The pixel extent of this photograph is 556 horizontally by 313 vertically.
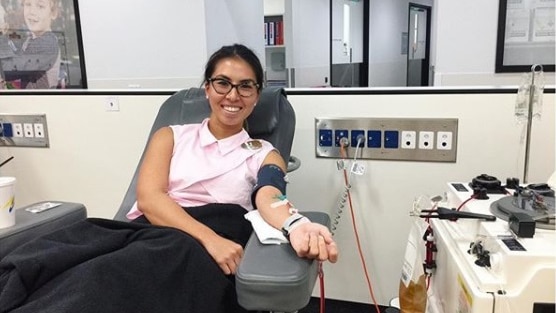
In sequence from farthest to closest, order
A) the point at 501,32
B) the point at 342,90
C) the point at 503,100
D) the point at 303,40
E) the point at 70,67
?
the point at 303,40 < the point at 70,67 < the point at 501,32 < the point at 342,90 < the point at 503,100

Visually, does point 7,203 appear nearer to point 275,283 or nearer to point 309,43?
point 275,283

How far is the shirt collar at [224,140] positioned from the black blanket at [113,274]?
396mm

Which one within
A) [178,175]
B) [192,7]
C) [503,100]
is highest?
[192,7]

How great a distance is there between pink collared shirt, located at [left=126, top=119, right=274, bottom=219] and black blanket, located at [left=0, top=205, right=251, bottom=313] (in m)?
0.28

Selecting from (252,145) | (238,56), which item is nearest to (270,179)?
(252,145)

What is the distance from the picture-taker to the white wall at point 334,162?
1.67 meters

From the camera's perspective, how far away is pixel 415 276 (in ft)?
4.51

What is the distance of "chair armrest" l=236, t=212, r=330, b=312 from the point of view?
990 millimetres

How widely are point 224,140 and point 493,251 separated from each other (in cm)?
89

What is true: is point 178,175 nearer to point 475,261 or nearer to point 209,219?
point 209,219

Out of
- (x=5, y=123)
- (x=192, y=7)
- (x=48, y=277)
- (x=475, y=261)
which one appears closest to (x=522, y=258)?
(x=475, y=261)

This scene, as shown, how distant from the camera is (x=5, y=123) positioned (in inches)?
90.1

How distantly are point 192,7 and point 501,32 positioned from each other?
1867 millimetres

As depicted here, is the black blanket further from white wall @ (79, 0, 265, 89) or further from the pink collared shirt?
white wall @ (79, 0, 265, 89)
